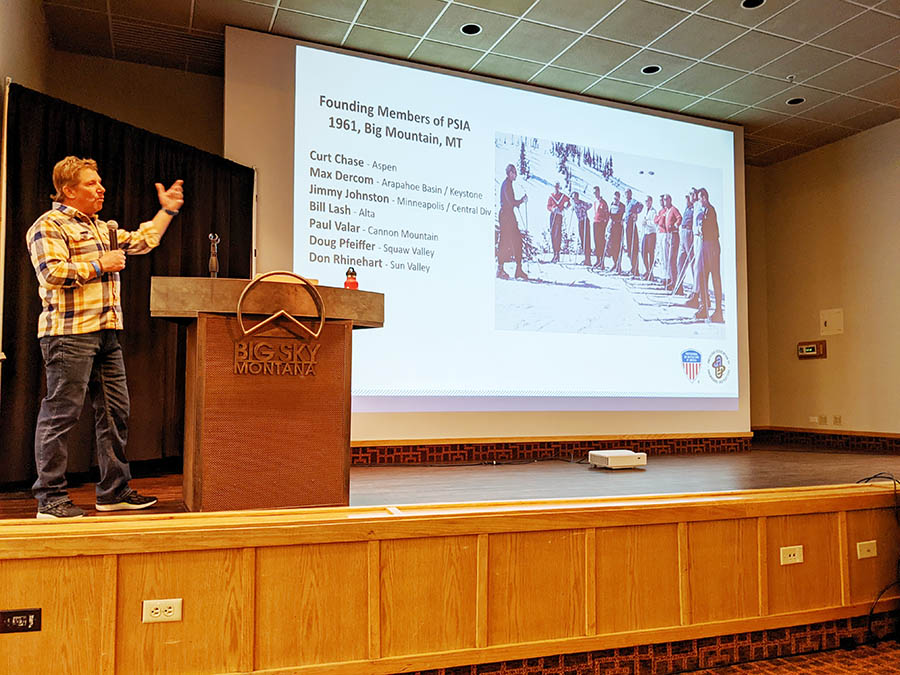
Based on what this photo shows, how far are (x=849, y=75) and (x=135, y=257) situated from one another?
180 inches

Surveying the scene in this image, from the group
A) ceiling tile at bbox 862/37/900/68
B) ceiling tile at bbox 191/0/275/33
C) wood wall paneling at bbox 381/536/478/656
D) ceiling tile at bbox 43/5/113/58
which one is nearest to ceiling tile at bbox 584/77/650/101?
ceiling tile at bbox 862/37/900/68

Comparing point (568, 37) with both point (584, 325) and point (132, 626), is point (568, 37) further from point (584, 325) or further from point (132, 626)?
point (132, 626)

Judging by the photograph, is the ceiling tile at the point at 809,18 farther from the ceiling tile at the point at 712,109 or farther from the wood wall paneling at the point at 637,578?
the wood wall paneling at the point at 637,578

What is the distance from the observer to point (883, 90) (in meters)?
4.72

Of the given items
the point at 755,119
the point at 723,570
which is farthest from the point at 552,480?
the point at 755,119

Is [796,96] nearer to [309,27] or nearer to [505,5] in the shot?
[505,5]

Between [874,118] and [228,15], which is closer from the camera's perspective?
[228,15]

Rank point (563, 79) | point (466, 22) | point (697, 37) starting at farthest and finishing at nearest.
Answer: point (563, 79), point (697, 37), point (466, 22)

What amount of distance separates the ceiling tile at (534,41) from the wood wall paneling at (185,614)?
136 inches

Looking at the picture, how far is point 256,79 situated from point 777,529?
139 inches

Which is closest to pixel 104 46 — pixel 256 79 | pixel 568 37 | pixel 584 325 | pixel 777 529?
pixel 256 79

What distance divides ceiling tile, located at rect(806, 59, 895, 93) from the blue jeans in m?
4.60

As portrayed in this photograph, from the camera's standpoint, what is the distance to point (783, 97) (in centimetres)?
490

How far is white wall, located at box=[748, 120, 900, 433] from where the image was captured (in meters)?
5.21
